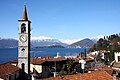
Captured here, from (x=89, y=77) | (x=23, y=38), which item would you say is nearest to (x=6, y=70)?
(x=23, y=38)

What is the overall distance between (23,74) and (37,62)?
373 inches

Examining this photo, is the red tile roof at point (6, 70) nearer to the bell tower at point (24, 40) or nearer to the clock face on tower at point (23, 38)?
the bell tower at point (24, 40)

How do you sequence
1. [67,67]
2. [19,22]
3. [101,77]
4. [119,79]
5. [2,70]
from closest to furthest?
[119,79] < [101,77] < [2,70] < [19,22] < [67,67]

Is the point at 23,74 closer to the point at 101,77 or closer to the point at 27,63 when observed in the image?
the point at 27,63

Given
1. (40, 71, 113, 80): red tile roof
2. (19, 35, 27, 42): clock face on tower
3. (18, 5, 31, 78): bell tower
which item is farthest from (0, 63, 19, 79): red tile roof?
(40, 71, 113, 80): red tile roof

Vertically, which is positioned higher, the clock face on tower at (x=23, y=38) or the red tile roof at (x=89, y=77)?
the clock face on tower at (x=23, y=38)

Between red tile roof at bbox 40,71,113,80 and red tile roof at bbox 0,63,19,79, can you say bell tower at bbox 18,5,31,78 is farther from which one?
red tile roof at bbox 40,71,113,80

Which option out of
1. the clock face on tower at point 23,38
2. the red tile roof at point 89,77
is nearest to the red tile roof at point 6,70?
the clock face on tower at point 23,38

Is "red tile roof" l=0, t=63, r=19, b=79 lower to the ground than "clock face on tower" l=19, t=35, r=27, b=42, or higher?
lower

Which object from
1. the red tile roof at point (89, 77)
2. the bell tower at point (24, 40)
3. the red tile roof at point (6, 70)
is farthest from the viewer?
the bell tower at point (24, 40)

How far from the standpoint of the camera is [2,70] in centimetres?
3581

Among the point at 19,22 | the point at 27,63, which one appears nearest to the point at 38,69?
the point at 27,63

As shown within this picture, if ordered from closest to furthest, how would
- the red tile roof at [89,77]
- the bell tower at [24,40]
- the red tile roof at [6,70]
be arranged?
1. the red tile roof at [89,77]
2. the red tile roof at [6,70]
3. the bell tower at [24,40]

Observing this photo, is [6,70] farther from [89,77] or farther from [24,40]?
[89,77]
